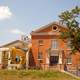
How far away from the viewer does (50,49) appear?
266 ft

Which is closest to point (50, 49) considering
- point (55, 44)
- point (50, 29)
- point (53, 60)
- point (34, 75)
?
point (55, 44)

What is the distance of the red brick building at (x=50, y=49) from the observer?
80062 millimetres

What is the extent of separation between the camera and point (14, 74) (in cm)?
5856

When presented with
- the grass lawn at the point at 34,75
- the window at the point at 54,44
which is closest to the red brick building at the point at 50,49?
the window at the point at 54,44

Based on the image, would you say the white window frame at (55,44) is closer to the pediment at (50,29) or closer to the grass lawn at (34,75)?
the pediment at (50,29)

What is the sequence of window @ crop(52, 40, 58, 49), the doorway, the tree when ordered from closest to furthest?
the tree < the doorway < window @ crop(52, 40, 58, 49)

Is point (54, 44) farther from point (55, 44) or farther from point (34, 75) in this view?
point (34, 75)

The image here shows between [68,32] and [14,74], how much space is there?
1122 cm

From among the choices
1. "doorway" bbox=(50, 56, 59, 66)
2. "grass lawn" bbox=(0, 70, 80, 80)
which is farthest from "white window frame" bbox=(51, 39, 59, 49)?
"grass lawn" bbox=(0, 70, 80, 80)

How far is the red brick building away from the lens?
80.1 metres

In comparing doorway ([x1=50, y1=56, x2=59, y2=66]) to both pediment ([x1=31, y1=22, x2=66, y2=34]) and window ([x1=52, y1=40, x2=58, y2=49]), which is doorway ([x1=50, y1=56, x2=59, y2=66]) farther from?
pediment ([x1=31, y1=22, x2=66, y2=34])

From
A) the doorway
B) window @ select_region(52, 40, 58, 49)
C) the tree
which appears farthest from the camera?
window @ select_region(52, 40, 58, 49)

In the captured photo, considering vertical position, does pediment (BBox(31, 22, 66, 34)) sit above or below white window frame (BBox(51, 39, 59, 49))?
above

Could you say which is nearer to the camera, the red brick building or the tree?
the tree
